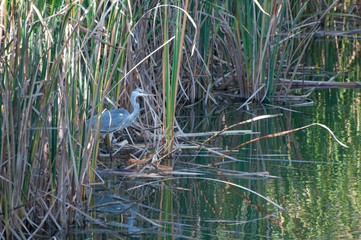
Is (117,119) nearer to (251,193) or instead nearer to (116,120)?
(116,120)

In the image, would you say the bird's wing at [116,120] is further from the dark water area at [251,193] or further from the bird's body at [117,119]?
the dark water area at [251,193]

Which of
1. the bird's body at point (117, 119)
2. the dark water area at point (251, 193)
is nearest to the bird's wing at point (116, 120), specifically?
the bird's body at point (117, 119)

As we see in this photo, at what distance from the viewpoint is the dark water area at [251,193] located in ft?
8.52

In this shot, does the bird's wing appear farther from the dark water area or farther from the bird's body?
the dark water area

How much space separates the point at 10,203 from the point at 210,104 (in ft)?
11.9

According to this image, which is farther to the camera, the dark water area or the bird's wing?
the bird's wing

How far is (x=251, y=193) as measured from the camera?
123 inches

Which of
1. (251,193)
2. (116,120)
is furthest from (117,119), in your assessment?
(251,193)

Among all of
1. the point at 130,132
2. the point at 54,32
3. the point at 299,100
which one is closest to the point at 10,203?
the point at 54,32

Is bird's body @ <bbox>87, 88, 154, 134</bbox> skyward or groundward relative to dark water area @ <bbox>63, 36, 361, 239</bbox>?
skyward

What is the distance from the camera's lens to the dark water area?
2.60 metres

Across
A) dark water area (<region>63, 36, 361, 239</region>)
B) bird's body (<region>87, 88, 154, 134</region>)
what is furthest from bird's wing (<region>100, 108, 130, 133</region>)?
dark water area (<region>63, 36, 361, 239</region>)

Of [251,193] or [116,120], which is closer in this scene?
[251,193]

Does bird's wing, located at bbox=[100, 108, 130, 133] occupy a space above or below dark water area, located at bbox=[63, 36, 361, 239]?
above
